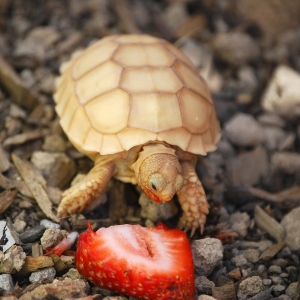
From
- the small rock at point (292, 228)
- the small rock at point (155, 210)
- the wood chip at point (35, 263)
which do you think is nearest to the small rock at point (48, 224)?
the wood chip at point (35, 263)

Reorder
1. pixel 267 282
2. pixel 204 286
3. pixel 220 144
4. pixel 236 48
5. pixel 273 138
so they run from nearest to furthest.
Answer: pixel 204 286 → pixel 267 282 → pixel 220 144 → pixel 273 138 → pixel 236 48

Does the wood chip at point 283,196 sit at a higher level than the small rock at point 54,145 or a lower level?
lower

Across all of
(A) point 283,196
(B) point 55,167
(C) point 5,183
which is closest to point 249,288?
(A) point 283,196

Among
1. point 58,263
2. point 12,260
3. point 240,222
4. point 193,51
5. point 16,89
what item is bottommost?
point 240,222

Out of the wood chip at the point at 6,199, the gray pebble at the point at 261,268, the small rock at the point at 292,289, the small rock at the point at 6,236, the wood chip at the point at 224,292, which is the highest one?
the wood chip at the point at 6,199

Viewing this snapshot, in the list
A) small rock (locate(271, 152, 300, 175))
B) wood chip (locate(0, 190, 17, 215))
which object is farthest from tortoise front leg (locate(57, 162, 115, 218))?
small rock (locate(271, 152, 300, 175))

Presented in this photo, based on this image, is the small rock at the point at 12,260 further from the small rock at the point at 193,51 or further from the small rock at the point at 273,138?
the small rock at the point at 193,51

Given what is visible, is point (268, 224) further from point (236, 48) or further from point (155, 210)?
point (236, 48)

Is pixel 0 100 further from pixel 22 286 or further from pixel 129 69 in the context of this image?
pixel 22 286
